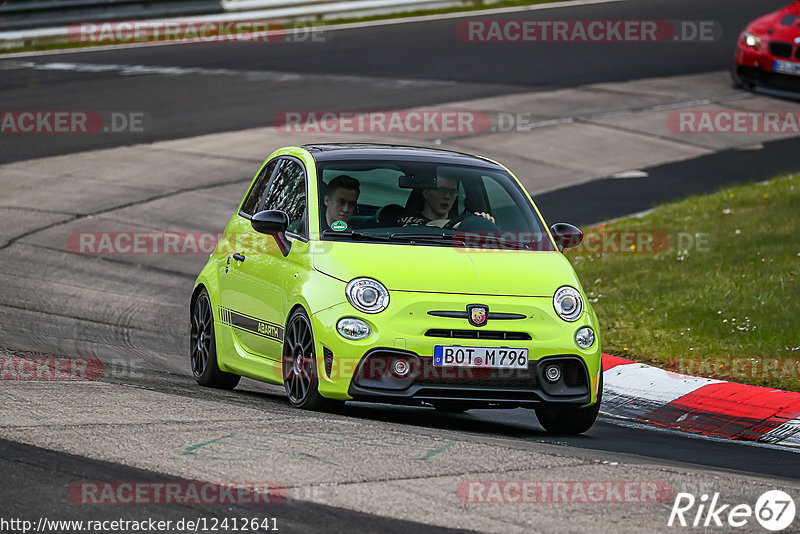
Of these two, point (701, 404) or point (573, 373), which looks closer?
point (573, 373)

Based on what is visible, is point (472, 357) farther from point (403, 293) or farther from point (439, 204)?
point (439, 204)

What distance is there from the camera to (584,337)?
26.6 feet

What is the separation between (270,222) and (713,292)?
16.6 ft

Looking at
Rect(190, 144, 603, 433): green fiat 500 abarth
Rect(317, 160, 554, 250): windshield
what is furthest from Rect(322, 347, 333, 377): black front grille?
Rect(317, 160, 554, 250): windshield

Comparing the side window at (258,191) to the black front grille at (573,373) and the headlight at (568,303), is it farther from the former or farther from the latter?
the black front grille at (573,373)

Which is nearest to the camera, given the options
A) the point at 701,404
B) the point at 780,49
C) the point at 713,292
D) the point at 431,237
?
the point at 431,237

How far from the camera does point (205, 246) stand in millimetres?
15484

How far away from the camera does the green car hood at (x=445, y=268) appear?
26.1 ft

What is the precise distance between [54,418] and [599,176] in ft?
43.2
